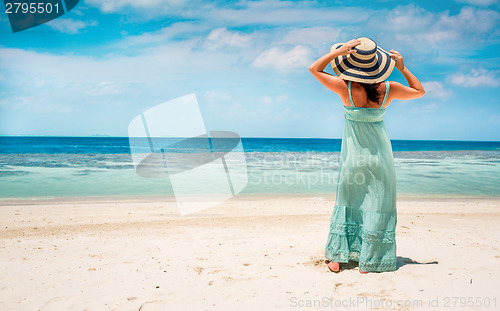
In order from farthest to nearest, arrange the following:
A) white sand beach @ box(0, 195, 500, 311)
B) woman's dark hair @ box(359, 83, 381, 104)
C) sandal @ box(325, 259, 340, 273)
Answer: sandal @ box(325, 259, 340, 273)
woman's dark hair @ box(359, 83, 381, 104)
white sand beach @ box(0, 195, 500, 311)

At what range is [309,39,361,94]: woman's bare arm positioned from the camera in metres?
3.50

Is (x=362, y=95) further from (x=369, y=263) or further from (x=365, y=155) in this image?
(x=369, y=263)

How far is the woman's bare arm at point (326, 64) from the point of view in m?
3.50

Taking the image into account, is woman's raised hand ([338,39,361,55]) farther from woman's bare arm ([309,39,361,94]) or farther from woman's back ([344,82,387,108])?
woman's back ([344,82,387,108])

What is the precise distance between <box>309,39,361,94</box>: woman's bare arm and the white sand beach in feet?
6.40

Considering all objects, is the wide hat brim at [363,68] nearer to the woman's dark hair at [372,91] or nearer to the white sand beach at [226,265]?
the woman's dark hair at [372,91]

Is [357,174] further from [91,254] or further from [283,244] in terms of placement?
[91,254]

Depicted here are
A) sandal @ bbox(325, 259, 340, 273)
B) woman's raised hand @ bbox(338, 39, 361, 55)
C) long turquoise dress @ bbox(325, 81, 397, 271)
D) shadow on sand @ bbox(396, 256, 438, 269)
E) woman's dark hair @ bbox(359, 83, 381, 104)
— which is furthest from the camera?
shadow on sand @ bbox(396, 256, 438, 269)

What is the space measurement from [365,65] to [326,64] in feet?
1.23

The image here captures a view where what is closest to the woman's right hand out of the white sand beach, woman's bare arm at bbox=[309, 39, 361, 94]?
woman's bare arm at bbox=[309, 39, 361, 94]

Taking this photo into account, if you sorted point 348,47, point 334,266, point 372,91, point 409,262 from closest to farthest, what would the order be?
point 348,47, point 372,91, point 334,266, point 409,262

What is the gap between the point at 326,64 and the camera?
3.57 metres

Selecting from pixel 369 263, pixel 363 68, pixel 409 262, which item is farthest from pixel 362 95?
pixel 409 262

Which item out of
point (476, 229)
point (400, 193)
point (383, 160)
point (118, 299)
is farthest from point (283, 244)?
point (400, 193)
